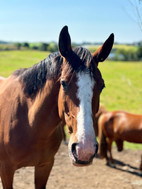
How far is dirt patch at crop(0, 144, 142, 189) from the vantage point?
408 centimetres

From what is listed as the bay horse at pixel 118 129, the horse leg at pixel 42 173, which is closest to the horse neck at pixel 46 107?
the horse leg at pixel 42 173

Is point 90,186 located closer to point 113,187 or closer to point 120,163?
point 113,187

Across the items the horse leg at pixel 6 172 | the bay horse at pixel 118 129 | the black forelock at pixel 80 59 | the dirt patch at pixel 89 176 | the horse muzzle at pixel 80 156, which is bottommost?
the dirt patch at pixel 89 176

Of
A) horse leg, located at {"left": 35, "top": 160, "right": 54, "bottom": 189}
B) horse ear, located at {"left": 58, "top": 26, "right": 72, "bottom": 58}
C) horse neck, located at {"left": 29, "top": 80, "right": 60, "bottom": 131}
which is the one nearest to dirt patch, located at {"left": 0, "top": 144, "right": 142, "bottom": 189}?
horse leg, located at {"left": 35, "top": 160, "right": 54, "bottom": 189}

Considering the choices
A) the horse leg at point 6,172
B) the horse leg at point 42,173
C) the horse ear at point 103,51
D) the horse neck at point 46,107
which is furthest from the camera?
the horse leg at point 42,173

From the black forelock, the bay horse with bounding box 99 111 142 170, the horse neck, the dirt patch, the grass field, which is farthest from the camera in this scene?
the grass field

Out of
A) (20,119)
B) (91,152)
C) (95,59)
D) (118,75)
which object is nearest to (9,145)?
(20,119)

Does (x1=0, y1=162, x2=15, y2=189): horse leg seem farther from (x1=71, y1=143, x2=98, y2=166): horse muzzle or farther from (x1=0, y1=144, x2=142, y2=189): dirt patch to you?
(x1=0, y1=144, x2=142, y2=189): dirt patch

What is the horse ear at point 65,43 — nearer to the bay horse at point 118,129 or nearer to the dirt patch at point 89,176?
the dirt patch at point 89,176

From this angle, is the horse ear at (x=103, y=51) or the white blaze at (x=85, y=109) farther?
the horse ear at (x=103, y=51)

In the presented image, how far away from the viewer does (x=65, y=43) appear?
1918 millimetres

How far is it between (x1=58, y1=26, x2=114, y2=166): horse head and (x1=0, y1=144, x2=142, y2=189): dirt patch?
2.56 meters

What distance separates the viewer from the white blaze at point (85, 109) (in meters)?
1.61

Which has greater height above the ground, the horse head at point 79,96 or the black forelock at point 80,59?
the black forelock at point 80,59
